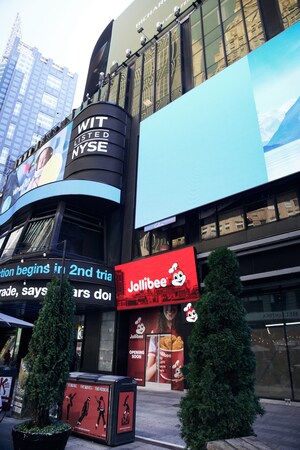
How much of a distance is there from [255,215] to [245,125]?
439 centimetres

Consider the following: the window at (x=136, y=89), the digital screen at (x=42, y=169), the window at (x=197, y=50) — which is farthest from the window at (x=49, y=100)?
the window at (x=197, y=50)

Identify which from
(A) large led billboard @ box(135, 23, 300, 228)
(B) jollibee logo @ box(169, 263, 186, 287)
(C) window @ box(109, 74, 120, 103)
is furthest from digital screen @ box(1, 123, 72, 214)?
(B) jollibee logo @ box(169, 263, 186, 287)

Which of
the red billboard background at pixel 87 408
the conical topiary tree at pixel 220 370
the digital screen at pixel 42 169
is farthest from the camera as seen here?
the digital screen at pixel 42 169

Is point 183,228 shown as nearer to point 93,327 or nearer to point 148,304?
point 148,304

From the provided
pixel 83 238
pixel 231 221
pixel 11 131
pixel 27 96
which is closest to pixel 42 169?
pixel 83 238

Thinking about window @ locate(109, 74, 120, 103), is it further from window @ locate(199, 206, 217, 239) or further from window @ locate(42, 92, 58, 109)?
window @ locate(42, 92, 58, 109)

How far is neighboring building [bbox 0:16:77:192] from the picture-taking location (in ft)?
458

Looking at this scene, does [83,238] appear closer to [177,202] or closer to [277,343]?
[177,202]

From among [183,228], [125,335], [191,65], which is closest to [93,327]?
[125,335]

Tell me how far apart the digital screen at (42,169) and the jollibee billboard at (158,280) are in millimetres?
10332

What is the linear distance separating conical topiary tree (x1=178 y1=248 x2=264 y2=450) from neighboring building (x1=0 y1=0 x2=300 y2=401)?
214 inches

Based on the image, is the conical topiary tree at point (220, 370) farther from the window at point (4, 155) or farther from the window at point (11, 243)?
the window at point (4, 155)

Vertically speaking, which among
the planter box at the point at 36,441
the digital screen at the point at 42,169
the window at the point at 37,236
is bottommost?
the planter box at the point at 36,441

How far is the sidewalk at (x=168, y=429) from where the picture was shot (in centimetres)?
642
